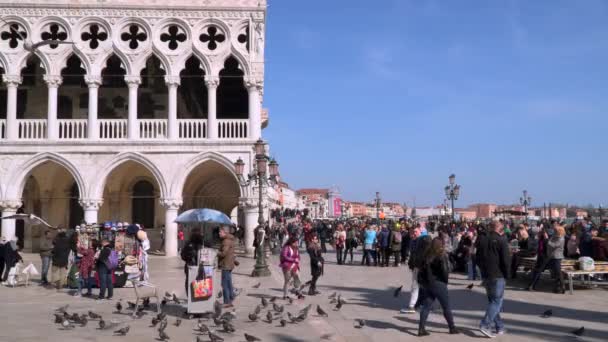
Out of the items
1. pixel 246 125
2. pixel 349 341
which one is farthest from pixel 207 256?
pixel 246 125

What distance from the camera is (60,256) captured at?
13594 millimetres

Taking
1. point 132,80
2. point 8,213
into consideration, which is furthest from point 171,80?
point 8,213

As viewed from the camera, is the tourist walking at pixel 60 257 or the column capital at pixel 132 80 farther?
the column capital at pixel 132 80

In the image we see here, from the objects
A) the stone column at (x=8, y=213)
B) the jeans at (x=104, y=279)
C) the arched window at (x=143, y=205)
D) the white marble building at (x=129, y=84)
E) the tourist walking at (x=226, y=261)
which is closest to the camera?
the tourist walking at (x=226, y=261)

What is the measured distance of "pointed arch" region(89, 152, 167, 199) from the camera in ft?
71.4

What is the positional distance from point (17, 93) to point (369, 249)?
16.7 m

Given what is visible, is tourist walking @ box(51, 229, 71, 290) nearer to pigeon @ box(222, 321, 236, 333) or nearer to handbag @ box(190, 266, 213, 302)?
handbag @ box(190, 266, 213, 302)

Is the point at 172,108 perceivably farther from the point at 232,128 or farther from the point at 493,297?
the point at 493,297

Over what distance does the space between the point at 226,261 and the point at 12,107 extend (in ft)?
51.6

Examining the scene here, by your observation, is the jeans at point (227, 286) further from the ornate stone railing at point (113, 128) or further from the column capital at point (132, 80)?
the column capital at point (132, 80)

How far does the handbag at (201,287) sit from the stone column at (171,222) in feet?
41.7

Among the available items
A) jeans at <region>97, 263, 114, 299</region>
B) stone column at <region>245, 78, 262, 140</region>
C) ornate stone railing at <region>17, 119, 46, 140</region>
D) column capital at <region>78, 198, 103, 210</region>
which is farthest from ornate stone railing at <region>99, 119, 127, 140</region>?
jeans at <region>97, 263, 114, 299</region>

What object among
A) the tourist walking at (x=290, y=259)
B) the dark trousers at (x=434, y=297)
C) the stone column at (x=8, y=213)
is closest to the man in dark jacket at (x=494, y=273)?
the dark trousers at (x=434, y=297)

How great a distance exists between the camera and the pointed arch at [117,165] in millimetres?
21750
